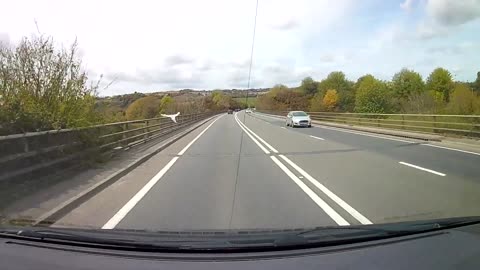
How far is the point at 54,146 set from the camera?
34.4ft

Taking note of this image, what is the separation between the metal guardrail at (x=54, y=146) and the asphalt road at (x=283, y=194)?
145 cm

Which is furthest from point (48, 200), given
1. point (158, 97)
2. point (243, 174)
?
point (158, 97)

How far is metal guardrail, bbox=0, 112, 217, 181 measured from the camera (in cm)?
840

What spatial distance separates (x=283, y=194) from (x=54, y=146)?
5.39 meters

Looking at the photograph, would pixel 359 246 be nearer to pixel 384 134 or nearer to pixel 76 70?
pixel 76 70

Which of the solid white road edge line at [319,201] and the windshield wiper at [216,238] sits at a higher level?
the windshield wiper at [216,238]

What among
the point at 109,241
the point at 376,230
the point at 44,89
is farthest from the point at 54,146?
the point at 376,230

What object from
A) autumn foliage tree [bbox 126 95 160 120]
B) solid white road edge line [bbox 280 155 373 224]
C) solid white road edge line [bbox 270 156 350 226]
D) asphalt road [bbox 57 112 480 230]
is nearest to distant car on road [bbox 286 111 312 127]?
autumn foliage tree [bbox 126 95 160 120]

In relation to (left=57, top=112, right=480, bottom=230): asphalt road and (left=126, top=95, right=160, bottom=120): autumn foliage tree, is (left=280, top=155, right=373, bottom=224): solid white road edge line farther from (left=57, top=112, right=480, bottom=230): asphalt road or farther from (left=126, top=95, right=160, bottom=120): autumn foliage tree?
(left=126, top=95, right=160, bottom=120): autumn foliage tree

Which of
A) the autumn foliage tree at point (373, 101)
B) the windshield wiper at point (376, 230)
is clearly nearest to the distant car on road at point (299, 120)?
the windshield wiper at point (376, 230)

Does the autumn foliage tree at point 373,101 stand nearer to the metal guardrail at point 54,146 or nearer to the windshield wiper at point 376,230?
the metal guardrail at point 54,146

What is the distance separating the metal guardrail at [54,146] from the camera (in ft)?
27.6

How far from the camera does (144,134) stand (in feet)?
72.2

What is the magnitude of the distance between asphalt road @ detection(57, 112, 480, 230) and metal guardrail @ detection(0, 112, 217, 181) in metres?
1.45
